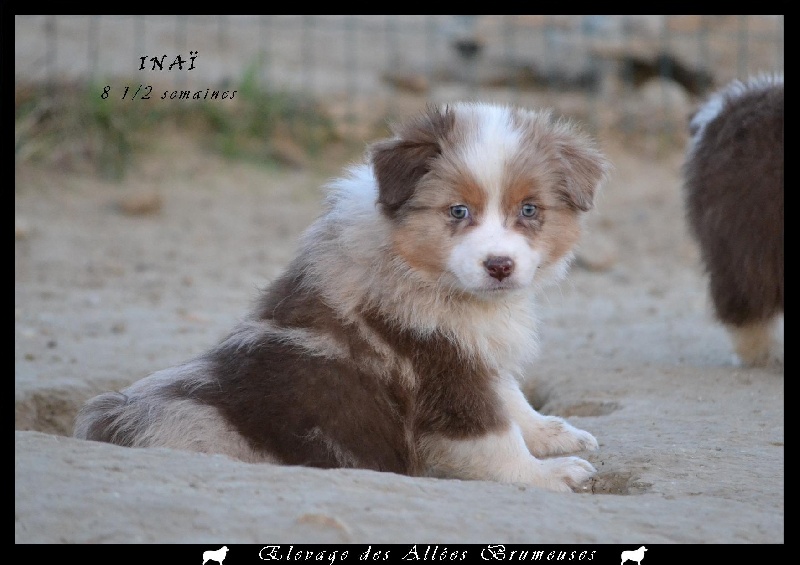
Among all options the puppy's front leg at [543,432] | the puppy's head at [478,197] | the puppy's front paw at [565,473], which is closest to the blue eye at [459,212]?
the puppy's head at [478,197]

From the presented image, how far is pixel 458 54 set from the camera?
13797mm

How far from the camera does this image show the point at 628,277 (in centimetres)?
998

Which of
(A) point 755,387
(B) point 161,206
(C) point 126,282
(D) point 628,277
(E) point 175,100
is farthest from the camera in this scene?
(E) point 175,100

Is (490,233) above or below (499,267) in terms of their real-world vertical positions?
above

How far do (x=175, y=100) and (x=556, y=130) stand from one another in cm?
776

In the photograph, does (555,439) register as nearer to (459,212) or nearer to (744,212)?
(459,212)

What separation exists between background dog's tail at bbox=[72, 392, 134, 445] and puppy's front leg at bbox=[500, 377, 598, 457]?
5.87 feet

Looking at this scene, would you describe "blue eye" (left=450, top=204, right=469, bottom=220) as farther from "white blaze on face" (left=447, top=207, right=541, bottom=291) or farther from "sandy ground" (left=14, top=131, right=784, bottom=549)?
"sandy ground" (left=14, top=131, right=784, bottom=549)

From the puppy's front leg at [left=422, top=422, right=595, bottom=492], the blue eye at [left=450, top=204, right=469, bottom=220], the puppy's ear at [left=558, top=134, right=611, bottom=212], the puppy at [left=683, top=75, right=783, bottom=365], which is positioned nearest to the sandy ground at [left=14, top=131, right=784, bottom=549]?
the puppy's front leg at [left=422, top=422, right=595, bottom=492]

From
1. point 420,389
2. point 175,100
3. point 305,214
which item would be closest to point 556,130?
point 420,389

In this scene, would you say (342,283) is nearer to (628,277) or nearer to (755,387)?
(755,387)
